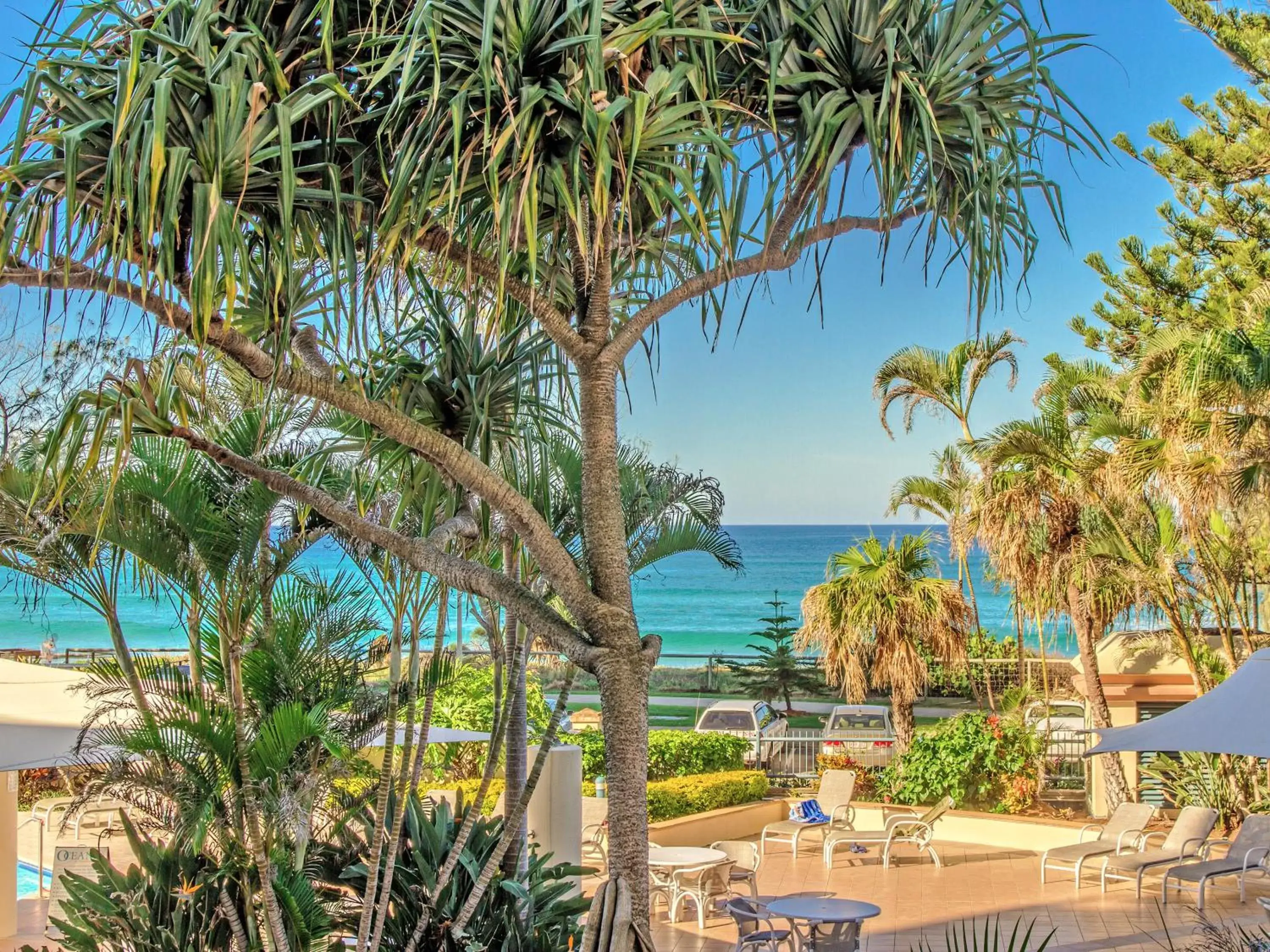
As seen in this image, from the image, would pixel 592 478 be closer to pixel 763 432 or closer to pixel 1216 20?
pixel 1216 20

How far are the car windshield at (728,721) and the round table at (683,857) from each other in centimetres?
1331

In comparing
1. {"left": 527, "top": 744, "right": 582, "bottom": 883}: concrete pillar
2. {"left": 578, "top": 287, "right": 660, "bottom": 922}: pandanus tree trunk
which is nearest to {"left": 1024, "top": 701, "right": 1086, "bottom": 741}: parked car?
{"left": 527, "top": 744, "right": 582, "bottom": 883}: concrete pillar

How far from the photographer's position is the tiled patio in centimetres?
857

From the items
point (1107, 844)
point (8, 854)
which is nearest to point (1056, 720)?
point (1107, 844)

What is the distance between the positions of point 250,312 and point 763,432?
66800 mm

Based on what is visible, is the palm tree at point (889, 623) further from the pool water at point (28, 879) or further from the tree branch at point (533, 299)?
the tree branch at point (533, 299)

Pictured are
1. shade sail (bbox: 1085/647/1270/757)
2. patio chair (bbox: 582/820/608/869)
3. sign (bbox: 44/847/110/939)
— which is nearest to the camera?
shade sail (bbox: 1085/647/1270/757)

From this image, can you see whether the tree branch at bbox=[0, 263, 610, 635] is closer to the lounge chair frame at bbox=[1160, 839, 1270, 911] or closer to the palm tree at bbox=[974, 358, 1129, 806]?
the lounge chair frame at bbox=[1160, 839, 1270, 911]

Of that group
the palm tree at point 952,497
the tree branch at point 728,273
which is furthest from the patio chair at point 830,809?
the tree branch at point 728,273

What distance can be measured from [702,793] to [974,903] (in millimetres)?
3670

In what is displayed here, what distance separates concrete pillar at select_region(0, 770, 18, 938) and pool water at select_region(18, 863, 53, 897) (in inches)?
167

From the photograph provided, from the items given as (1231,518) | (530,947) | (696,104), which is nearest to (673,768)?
(1231,518)

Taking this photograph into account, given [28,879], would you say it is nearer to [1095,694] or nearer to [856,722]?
[1095,694]

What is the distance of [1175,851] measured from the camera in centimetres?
1009
